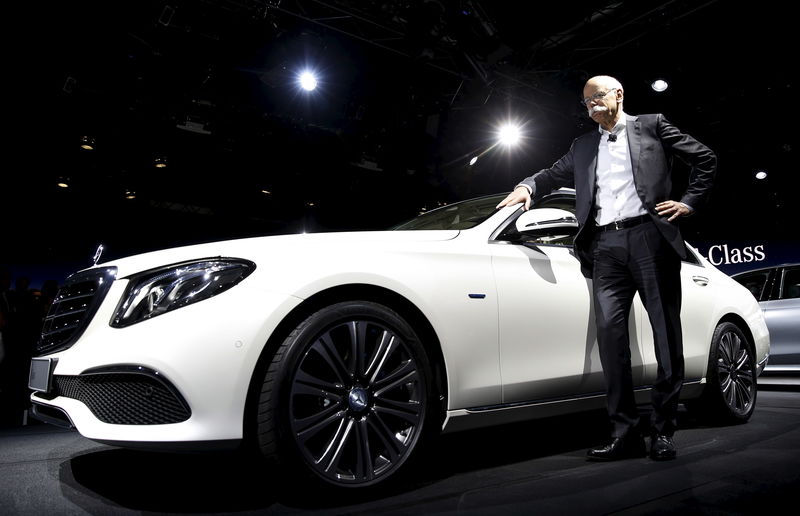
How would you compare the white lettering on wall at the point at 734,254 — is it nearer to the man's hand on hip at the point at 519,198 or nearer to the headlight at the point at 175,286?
the man's hand on hip at the point at 519,198

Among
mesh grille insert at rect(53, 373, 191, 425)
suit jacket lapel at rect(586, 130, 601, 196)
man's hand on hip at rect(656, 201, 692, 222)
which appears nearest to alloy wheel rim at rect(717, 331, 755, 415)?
man's hand on hip at rect(656, 201, 692, 222)

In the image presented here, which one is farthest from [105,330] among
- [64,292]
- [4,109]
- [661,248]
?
A: [4,109]

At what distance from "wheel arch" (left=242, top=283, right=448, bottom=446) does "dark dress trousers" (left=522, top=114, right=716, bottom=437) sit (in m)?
0.82

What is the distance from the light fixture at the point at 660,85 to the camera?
7.22 meters

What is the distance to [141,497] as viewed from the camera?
188 cm

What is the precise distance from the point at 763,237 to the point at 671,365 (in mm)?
10847

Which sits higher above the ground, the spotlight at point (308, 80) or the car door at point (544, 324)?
the spotlight at point (308, 80)

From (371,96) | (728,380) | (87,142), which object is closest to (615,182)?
(728,380)

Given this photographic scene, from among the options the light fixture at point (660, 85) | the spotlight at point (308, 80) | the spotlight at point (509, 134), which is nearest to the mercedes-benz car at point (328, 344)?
the spotlight at point (308, 80)

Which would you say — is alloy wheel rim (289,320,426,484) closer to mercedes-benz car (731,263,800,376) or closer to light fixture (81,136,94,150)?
mercedes-benz car (731,263,800,376)

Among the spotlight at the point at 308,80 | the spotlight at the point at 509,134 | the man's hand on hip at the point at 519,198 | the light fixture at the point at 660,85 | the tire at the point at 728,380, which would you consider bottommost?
the tire at the point at 728,380

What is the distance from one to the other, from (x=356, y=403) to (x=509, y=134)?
734cm

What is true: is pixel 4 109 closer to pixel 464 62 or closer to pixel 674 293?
pixel 464 62

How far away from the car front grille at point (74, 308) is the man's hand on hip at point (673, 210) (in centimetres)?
222
